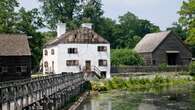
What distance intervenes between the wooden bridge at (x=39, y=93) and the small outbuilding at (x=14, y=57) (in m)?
10.4

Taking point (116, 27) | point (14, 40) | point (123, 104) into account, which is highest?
point (116, 27)

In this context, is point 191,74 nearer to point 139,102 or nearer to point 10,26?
point 10,26

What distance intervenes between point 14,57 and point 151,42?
1492 inches

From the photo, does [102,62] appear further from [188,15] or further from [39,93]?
[39,93]

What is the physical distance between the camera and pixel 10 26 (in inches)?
2987

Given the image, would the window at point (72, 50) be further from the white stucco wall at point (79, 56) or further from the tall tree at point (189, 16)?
the tall tree at point (189, 16)

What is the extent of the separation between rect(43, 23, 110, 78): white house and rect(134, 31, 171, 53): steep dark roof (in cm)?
1448

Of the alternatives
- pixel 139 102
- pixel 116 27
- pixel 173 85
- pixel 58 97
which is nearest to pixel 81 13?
pixel 116 27

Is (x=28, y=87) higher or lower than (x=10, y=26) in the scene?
lower

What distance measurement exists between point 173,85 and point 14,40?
907 inches

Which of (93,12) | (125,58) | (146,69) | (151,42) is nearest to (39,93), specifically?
(146,69)

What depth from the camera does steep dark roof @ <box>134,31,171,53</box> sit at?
8775cm

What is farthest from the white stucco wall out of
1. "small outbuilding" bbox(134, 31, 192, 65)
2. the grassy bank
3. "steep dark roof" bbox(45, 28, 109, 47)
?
"small outbuilding" bbox(134, 31, 192, 65)

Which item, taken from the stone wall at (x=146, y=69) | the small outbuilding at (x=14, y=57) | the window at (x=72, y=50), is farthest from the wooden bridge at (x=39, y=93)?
the stone wall at (x=146, y=69)
